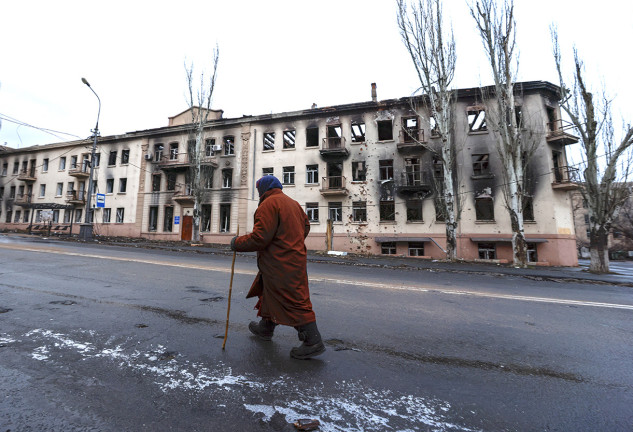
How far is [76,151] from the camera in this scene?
3344 cm

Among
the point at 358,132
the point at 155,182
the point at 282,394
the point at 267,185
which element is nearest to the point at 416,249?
the point at 358,132

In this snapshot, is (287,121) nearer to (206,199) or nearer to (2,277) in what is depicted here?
(206,199)

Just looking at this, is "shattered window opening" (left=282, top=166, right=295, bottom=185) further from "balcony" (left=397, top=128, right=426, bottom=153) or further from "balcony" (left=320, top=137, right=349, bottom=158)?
"balcony" (left=397, top=128, right=426, bottom=153)

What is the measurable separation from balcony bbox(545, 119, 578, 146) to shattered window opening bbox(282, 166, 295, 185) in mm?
18510

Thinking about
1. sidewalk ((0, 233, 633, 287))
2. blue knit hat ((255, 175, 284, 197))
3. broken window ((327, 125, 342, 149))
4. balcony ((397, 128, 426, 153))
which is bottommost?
Result: sidewalk ((0, 233, 633, 287))

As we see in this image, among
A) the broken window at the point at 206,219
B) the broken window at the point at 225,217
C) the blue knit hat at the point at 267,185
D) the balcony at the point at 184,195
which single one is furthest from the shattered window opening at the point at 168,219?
the blue knit hat at the point at 267,185

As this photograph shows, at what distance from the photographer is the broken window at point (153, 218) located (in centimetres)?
2791

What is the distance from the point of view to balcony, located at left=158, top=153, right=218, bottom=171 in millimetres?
25984

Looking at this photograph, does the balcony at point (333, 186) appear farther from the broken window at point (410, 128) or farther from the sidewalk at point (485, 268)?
the sidewalk at point (485, 268)

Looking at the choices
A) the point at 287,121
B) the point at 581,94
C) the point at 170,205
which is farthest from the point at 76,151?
the point at 581,94

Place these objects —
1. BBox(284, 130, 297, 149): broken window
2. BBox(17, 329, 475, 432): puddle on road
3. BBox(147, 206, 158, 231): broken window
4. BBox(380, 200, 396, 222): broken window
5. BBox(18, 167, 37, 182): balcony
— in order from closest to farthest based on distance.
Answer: BBox(17, 329, 475, 432): puddle on road → BBox(380, 200, 396, 222): broken window → BBox(284, 130, 297, 149): broken window → BBox(147, 206, 158, 231): broken window → BBox(18, 167, 37, 182): balcony

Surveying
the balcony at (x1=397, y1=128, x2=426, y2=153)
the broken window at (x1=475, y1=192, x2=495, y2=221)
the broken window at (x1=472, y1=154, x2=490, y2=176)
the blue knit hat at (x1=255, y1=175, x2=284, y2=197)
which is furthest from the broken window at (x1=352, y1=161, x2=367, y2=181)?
the blue knit hat at (x1=255, y1=175, x2=284, y2=197)

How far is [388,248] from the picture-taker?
21188 mm

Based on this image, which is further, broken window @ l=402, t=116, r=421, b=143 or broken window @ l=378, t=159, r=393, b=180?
broken window @ l=378, t=159, r=393, b=180
